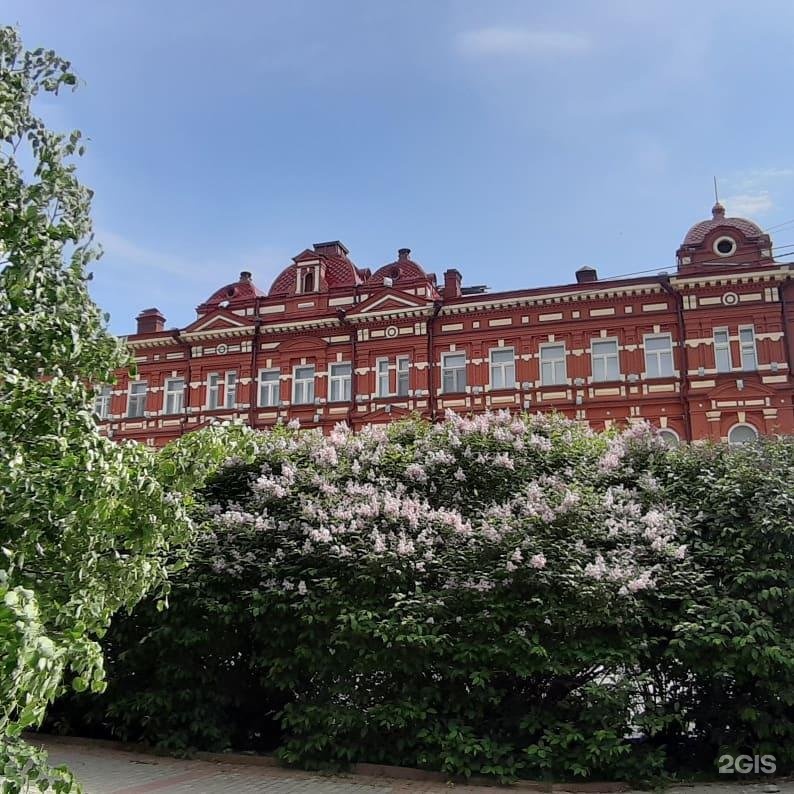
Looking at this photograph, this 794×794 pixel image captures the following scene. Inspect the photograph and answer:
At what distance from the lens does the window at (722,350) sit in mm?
25594


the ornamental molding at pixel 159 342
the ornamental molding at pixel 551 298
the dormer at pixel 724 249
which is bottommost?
the ornamental molding at pixel 159 342

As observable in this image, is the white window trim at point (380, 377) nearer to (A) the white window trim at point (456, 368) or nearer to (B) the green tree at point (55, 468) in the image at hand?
(A) the white window trim at point (456, 368)

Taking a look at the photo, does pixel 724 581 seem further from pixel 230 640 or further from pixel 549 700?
pixel 230 640

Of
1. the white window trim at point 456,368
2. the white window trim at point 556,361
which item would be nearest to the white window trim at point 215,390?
the white window trim at point 456,368

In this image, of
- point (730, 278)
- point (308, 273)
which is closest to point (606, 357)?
point (730, 278)

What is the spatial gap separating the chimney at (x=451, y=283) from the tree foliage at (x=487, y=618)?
70.4ft

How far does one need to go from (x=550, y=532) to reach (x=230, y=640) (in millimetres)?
3802

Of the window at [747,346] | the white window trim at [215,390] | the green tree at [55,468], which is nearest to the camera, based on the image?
the green tree at [55,468]

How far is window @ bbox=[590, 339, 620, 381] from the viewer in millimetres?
26953

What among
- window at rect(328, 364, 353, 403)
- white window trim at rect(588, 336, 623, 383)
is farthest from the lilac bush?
window at rect(328, 364, 353, 403)

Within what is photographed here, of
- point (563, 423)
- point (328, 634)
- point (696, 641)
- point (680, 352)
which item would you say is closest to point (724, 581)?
point (696, 641)

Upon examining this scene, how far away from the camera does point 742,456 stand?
341 inches

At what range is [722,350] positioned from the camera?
25.7 meters

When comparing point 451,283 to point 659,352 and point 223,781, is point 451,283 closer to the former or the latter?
point 659,352
